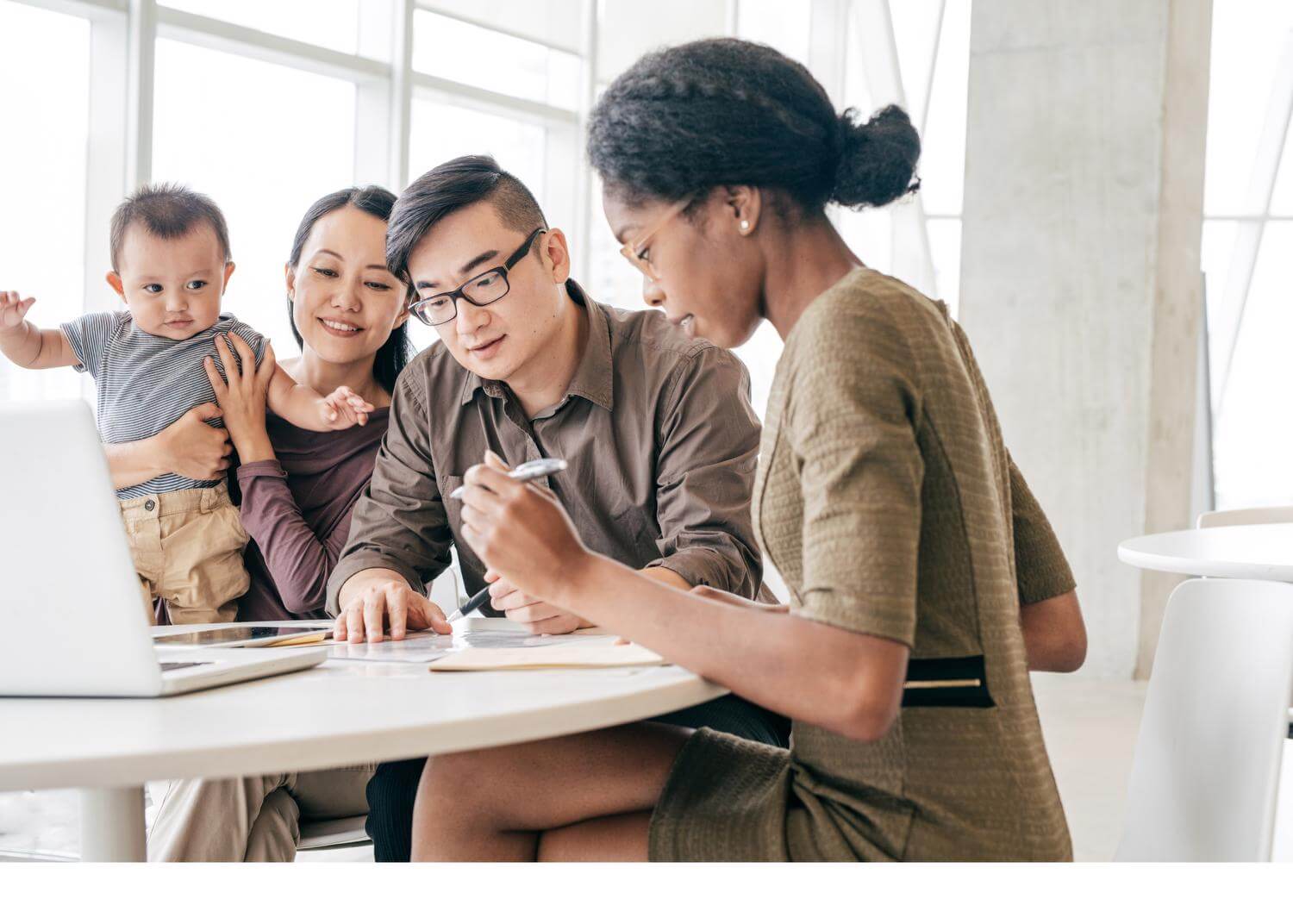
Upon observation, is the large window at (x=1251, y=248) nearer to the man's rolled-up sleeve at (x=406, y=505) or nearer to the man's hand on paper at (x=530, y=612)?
the man's rolled-up sleeve at (x=406, y=505)

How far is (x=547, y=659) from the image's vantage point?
1291mm

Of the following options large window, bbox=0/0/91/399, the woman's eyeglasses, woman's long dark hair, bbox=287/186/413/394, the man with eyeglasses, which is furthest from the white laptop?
large window, bbox=0/0/91/399

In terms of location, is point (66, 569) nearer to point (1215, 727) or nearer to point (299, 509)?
point (1215, 727)

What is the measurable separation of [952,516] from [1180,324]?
4.78 metres

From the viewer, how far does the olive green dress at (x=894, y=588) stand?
3.42 feet

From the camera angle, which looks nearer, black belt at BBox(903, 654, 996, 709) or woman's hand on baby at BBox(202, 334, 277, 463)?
black belt at BBox(903, 654, 996, 709)

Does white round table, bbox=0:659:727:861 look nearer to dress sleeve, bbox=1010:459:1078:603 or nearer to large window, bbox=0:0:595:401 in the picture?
dress sleeve, bbox=1010:459:1078:603

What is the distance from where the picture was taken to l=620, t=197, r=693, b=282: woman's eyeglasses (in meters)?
1.31

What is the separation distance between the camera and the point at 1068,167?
5434mm

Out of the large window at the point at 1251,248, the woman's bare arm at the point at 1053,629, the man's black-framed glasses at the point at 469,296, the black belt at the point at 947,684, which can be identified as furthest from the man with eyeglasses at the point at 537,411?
the large window at the point at 1251,248

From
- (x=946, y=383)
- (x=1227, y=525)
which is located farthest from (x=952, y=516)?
(x=1227, y=525)

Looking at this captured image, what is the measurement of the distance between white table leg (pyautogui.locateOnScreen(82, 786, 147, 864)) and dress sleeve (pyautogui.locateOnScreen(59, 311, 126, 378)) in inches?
61.6

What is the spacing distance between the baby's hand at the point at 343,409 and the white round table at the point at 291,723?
103cm

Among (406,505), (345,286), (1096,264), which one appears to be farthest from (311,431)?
(1096,264)
